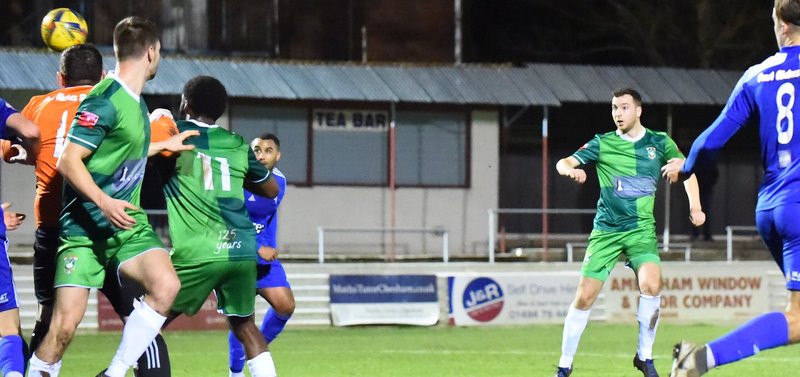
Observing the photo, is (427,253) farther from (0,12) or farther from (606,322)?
(0,12)

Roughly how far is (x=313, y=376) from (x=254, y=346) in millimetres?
3843

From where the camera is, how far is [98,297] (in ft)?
64.6

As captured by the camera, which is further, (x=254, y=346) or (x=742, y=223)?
(x=742, y=223)

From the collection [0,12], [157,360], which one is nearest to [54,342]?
[157,360]

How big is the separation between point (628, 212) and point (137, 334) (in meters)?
5.21

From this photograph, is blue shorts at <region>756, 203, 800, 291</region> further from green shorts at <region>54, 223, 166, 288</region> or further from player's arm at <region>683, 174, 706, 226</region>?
green shorts at <region>54, 223, 166, 288</region>

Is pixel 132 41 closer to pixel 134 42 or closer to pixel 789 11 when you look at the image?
→ pixel 134 42

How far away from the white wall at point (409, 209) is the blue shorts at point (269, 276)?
17.3 meters

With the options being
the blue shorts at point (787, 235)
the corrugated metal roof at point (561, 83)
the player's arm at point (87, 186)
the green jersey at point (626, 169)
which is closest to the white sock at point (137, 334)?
the player's arm at point (87, 186)

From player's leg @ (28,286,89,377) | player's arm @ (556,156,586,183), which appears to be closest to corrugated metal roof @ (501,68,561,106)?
player's arm @ (556,156,586,183)

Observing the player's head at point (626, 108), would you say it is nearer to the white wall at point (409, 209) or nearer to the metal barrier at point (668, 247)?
the metal barrier at point (668, 247)

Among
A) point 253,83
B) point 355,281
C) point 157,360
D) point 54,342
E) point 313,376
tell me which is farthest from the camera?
point 253,83

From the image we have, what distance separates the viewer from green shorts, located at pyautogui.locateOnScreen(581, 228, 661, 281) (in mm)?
11539

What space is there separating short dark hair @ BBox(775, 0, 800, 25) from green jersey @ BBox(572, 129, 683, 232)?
14.7 ft
